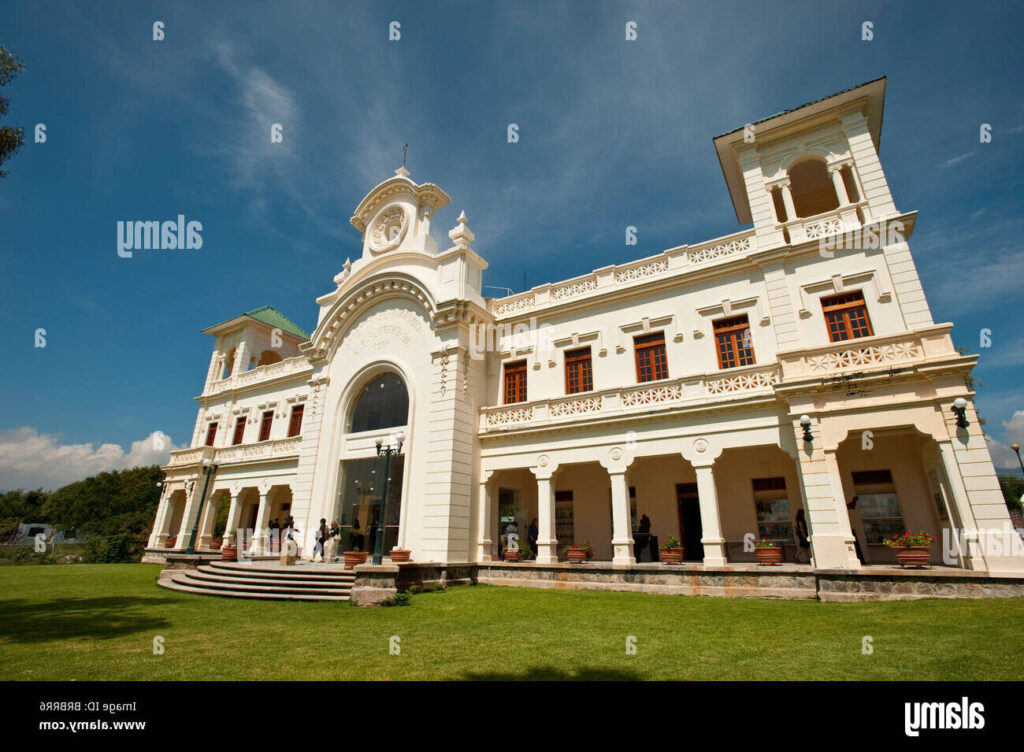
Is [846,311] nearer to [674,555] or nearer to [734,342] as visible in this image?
[734,342]

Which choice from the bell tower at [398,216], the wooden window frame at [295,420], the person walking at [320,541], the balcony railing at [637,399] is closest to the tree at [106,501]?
the wooden window frame at [295,420]

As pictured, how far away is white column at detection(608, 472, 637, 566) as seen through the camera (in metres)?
14.1

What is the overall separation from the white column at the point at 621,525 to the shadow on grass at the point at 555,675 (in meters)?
8.54

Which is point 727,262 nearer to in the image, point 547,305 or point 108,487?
point 547,305

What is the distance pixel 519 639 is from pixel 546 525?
8333 mm

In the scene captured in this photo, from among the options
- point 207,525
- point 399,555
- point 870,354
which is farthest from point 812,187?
point 207,525

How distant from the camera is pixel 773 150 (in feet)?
53.6

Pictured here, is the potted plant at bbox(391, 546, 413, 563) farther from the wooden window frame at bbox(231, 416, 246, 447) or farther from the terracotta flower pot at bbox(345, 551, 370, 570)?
the wooden window frame at bbox(231, 416, 246, 447)

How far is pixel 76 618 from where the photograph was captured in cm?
967

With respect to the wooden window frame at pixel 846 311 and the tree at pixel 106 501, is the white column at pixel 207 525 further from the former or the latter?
the wooden window frame at pixel 846 311

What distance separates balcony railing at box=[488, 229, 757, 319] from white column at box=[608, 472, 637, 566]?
274 inches

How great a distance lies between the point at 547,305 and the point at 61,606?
16.3 meters

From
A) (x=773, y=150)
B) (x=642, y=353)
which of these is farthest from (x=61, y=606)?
(x=773, y=150)

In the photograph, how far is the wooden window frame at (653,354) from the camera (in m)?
16.0
